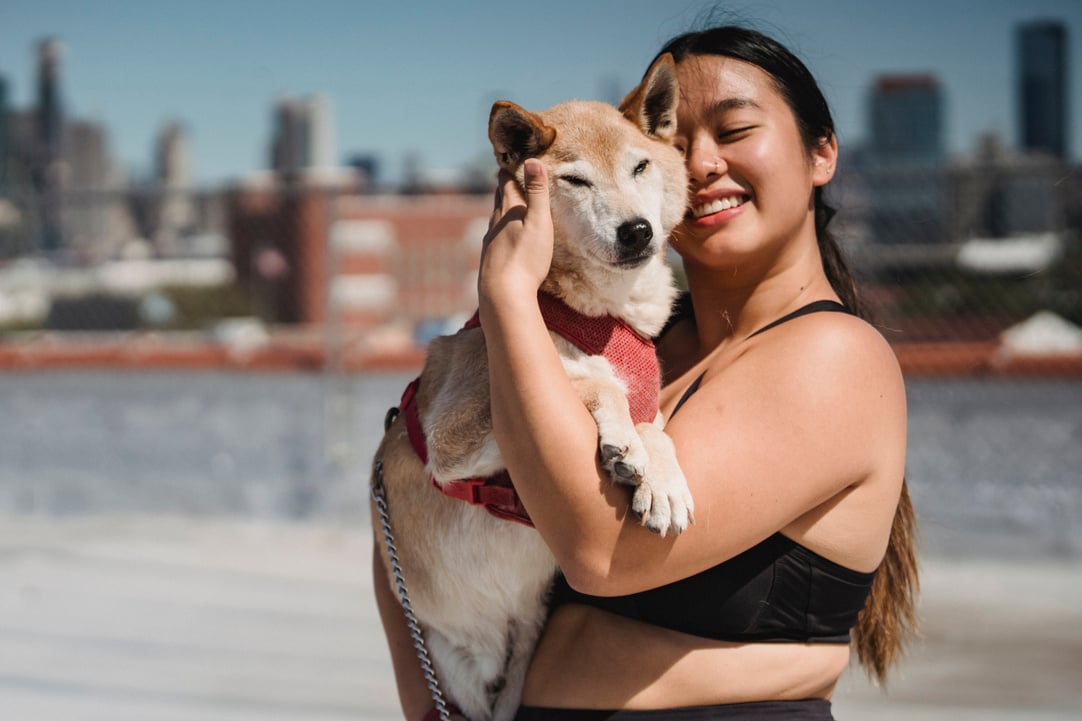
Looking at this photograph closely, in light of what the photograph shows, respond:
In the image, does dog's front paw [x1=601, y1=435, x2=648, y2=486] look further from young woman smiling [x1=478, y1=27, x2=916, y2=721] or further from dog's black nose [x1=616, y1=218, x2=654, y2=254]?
dog's black nose [x1=616, y1=218, x2=654, y2=254]

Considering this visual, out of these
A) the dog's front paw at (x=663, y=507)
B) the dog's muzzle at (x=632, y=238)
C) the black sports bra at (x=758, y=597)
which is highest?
the dog's muzzle at (x=632, y=238)

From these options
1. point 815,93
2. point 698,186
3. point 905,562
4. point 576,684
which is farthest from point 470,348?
point 905,562

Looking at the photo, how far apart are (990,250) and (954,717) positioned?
407cm

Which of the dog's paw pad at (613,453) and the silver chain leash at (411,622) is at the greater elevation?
the dog's paw pad at (613,453)

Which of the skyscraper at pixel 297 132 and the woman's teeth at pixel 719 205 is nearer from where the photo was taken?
the woman's teeth at pixel 719 205

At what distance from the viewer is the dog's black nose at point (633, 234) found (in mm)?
1628

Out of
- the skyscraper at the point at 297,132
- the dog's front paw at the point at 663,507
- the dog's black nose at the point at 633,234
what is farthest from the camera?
the skyscraper at the point at 297,132

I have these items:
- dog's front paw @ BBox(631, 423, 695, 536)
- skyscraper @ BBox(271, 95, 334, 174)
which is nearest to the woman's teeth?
dog's front paw @ BBox(631, 423, 695, 536)

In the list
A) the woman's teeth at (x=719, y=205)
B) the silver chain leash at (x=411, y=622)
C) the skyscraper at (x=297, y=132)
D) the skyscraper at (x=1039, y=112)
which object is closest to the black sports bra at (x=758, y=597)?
the silver chain leash at (x=411, y=622)

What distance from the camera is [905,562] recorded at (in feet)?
5.56

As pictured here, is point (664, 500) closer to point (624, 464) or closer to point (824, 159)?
point (624, 464)

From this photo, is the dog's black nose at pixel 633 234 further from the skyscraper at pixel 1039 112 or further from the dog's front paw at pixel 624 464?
the skyscraper at pixel 1039 112

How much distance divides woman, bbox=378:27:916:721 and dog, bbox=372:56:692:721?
10 cm

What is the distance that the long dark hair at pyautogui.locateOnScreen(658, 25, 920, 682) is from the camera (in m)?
1.58
